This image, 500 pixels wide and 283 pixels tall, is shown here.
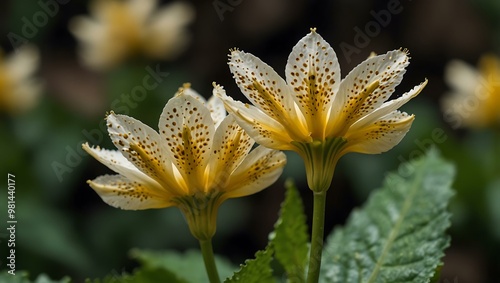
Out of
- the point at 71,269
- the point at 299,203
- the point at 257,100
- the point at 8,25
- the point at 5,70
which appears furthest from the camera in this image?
the point at 8,25

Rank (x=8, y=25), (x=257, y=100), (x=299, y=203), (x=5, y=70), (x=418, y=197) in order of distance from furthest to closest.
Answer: (x=8, y=25)
(x=5, y=70)
(x=418, y=197)
(x=299, y=203)
(x=257, y=100)

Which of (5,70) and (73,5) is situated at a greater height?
(73,5)

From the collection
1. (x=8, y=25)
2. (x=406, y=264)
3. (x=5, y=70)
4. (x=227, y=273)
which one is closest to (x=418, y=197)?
(x=406, y=264)

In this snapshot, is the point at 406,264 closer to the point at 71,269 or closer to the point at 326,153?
the point at 326,153

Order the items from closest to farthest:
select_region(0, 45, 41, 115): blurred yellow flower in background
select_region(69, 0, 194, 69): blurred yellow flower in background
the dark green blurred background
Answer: the dark green blurred background
select_region(0, 45, 41, 115): blurred yellow flower in background
select_region(69, 0, 194, 69): blurred yellow flower in background
